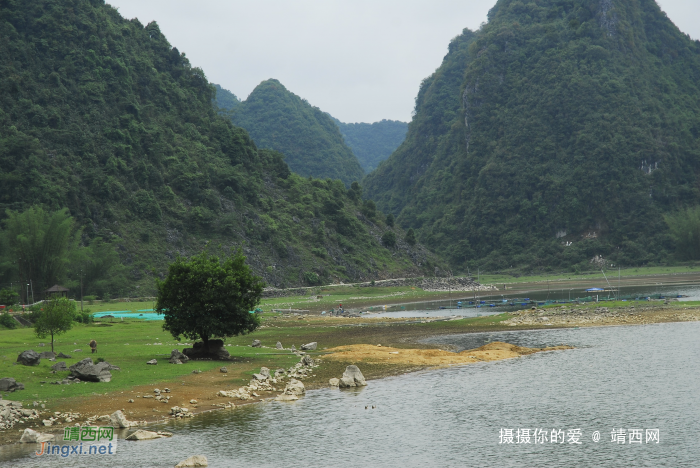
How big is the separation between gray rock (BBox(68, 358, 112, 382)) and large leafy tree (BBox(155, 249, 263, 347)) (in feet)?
24.3

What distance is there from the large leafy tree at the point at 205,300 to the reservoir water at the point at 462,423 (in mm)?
8754

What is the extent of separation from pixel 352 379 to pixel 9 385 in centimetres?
1760

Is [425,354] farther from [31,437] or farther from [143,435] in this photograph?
[31,437]

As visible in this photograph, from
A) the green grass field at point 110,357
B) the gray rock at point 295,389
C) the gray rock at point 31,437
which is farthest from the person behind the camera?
the gray rock at point 295,389

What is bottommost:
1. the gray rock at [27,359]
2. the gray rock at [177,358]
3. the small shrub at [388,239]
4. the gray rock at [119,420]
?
the gray rock at [119,420]

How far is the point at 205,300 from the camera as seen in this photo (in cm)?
3956

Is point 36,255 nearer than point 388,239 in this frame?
Yes

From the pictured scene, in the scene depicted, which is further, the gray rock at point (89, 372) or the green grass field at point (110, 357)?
the gray rock at point (89, 372)

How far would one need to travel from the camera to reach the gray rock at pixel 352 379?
1416 inches

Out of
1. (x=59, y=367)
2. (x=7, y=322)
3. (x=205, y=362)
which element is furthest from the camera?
(x=7, y=322)

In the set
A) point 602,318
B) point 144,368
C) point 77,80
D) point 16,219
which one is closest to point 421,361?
point 144,368

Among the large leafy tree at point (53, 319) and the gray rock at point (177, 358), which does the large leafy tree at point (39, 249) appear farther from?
the gray rock at point (177, 358)

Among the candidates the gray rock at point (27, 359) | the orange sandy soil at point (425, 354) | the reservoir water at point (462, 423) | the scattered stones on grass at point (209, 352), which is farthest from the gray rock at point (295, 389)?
the gray rock at point (27, 359)

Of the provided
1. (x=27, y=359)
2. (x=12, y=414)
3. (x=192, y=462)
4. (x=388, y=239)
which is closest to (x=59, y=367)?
(x=27, y=359)
